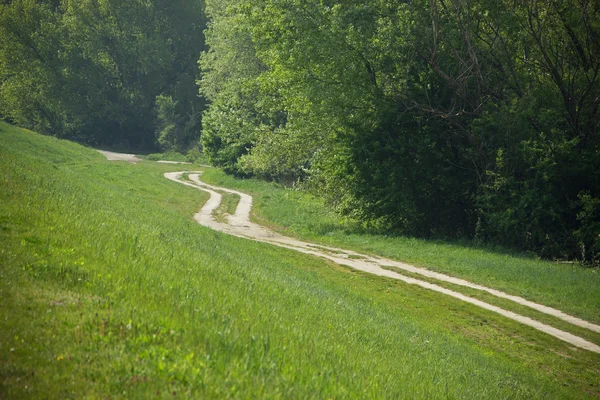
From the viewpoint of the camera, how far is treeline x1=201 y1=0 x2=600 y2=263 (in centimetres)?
2509

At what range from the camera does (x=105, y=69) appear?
87125 millimetres

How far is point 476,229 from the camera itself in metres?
28.4

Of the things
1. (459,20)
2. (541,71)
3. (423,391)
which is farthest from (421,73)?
(423,391)

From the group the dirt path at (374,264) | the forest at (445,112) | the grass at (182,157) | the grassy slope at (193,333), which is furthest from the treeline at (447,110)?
the grass at (182,157)

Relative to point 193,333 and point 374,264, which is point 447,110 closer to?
point 374,264

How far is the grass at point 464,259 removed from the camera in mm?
17906

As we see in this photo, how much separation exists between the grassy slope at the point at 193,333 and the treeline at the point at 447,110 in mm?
11982

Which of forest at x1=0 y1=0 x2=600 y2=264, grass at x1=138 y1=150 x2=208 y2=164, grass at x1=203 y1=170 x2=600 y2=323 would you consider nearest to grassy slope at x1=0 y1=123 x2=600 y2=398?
grass at x1=203 y1=170 x2=600 y2=323

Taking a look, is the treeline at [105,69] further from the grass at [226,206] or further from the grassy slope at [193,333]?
the grassy slope at [193,333]

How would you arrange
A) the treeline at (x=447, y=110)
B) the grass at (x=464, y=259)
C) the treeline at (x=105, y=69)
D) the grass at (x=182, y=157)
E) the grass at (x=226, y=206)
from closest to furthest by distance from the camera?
the grass at (x=464, y=259), the treeline at (x=447, y=110), the grass at (x=226, y=206), the grass at (x=182, y=157), the treeline at (x=105, y=69)

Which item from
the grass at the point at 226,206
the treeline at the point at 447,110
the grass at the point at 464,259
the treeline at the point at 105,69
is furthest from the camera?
the treeline at the point at 105,69

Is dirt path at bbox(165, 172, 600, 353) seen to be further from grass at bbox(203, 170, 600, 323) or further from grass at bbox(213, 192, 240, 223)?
grass at bbox(203, 170, 600, 323)

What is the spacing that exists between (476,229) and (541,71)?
7.95 meters

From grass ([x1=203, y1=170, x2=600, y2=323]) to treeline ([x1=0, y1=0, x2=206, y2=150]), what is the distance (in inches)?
2119
